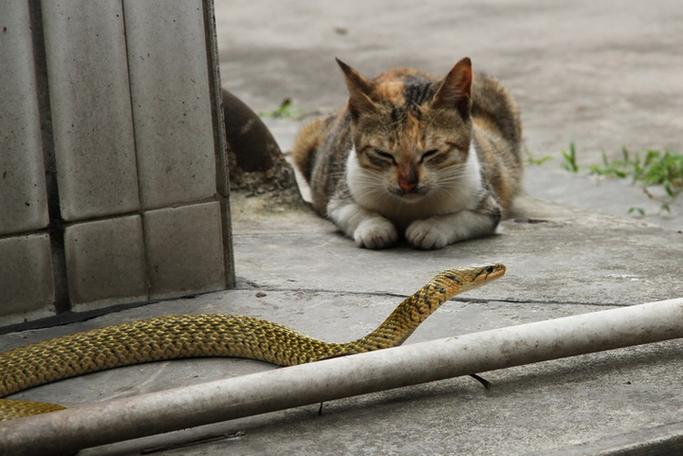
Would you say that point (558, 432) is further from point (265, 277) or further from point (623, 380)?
point (265, 277)

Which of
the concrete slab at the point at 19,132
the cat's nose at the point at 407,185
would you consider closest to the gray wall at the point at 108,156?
the concrete slab at the point at 19,132

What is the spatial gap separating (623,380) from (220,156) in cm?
158

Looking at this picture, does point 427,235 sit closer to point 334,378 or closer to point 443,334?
point 443,334

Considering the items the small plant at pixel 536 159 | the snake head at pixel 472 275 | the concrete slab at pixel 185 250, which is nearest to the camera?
the snake head at pixel 472 275

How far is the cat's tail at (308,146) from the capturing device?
618cm

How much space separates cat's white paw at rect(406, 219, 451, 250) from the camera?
4.80m

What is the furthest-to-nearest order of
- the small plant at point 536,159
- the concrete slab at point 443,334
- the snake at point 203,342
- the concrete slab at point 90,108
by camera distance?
the small plant at point 536,159 < the concrete slab at point 90,108 < the snake at point 203,342 < the concrete slab at point 443,334

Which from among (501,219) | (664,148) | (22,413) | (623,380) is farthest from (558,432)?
(664,148)

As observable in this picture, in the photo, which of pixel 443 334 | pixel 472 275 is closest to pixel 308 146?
pixel 443 334

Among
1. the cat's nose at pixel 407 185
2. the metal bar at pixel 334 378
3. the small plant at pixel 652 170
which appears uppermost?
the cat's nose at pixel 407 185

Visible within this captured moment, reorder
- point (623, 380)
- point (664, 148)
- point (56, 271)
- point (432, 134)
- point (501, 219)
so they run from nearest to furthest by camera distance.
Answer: point (623, 380) < point (56, 271) < point (432, 134) < point (501, 219) < point (664, 148)

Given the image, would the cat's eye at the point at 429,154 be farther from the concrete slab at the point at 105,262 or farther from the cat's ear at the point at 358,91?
the concrete slab at the point at 105,262

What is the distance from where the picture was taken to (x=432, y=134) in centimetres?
490

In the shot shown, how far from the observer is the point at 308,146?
20.4 ft
